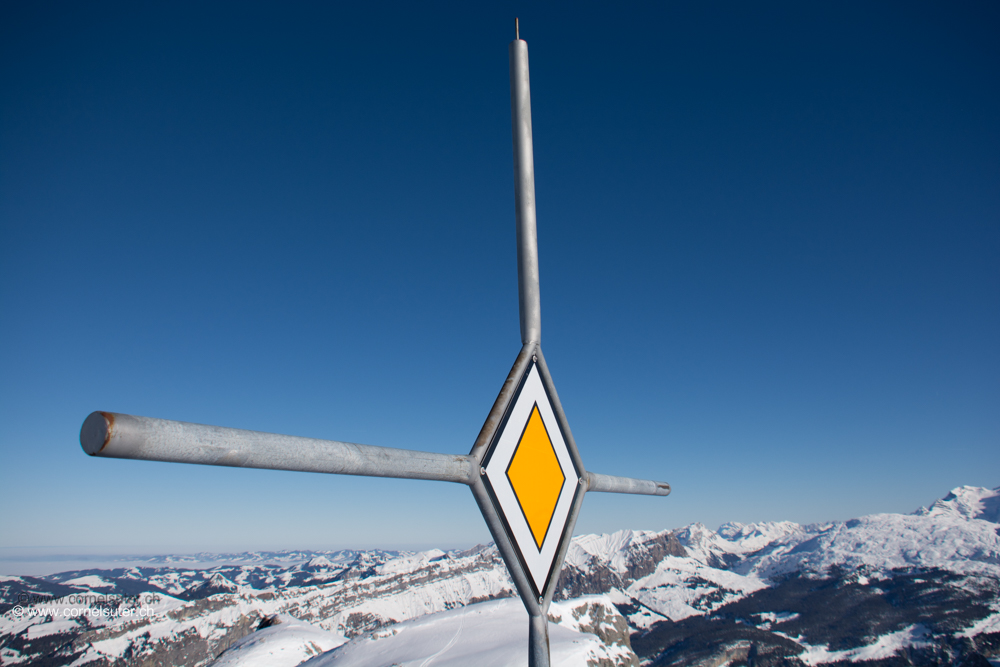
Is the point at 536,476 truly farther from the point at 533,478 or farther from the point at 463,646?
the point at 463,646

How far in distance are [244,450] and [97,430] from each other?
0.90ft

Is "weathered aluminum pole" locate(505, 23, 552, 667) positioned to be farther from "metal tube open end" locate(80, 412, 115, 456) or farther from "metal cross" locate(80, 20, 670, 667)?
"metal tube open end" locate(80, 412, 115, 456)

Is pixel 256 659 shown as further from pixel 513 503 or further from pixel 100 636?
pixel 100 636

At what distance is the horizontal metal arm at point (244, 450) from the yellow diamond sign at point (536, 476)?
37cm

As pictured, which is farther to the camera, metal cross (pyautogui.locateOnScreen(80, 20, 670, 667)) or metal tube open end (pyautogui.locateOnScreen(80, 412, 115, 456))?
metal cross (pyautogui.locateOnScreen(80, 20, 670, 667))

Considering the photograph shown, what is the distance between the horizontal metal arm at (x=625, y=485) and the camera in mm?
2395

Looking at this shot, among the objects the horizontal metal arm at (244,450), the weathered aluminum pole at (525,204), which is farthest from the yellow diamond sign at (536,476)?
the horizontal metal arm at (244,450)

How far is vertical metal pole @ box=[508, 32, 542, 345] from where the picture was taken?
2.28 m

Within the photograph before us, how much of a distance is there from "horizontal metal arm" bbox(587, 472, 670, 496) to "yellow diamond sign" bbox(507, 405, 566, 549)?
0.30m

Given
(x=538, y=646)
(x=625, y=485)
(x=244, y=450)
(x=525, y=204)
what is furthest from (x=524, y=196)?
(x=538, y=646)

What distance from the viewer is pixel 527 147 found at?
2.46 meters

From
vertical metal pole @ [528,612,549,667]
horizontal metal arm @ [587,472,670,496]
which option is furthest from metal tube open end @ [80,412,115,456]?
horizontal metal arm @ [587,472,670,496]

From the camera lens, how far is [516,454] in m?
1.90

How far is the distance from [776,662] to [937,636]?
64493 mm
